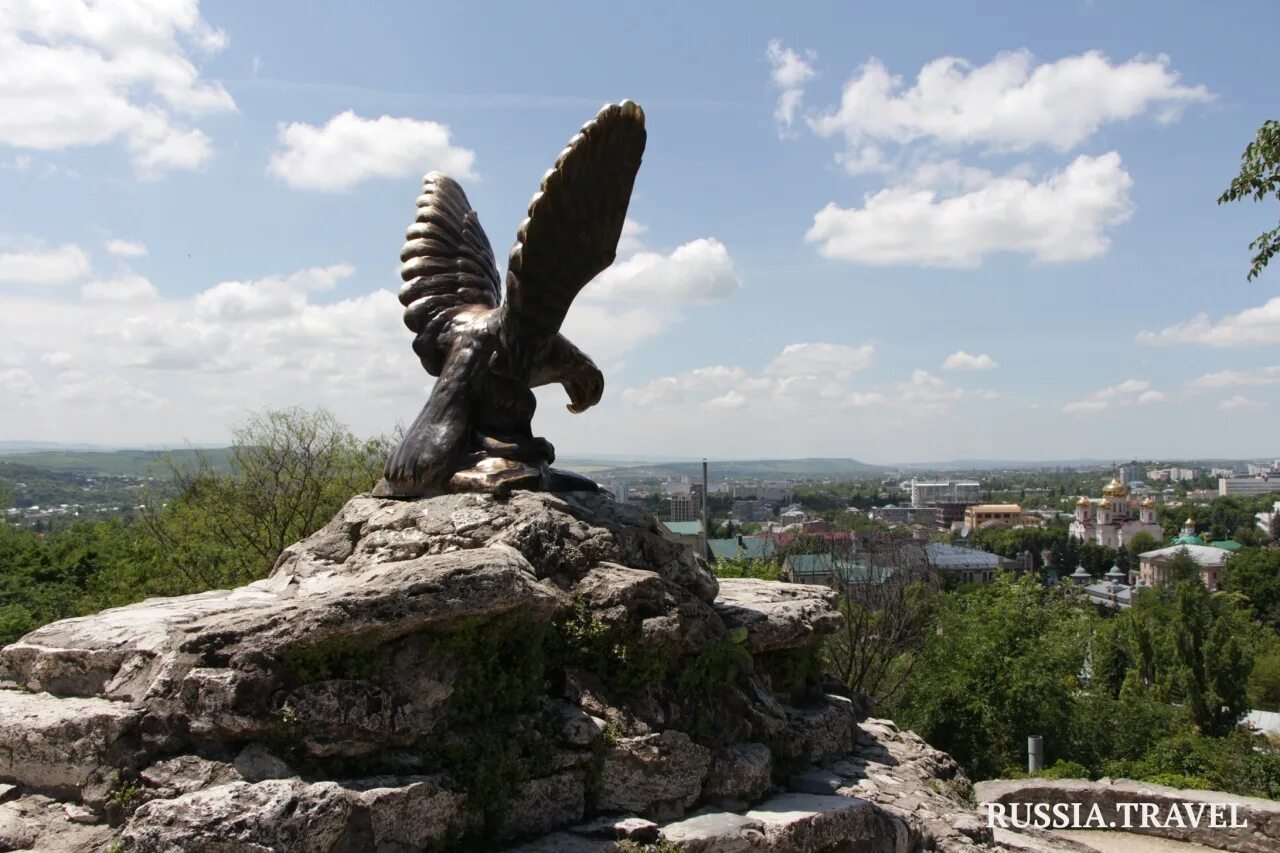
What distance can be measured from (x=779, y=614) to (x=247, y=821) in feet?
14.3

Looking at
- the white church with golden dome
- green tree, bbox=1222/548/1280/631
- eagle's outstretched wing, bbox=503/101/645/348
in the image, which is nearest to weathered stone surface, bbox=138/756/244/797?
eagle's outstretched wing, bbox=503/101/645/348

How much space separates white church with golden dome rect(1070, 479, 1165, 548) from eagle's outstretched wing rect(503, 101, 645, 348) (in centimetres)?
11459

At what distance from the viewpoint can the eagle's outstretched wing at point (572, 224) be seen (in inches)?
269

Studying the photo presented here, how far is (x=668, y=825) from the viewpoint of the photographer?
583 centimetres

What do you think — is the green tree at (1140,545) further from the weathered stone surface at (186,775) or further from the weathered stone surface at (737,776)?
the weathered stone surface at (186,775)

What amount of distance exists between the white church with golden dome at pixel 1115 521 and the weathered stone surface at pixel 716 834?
378ft

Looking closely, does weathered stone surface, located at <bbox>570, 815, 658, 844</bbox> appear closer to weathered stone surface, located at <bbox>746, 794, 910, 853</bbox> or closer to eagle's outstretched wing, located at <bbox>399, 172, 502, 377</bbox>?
weathered stone surface, located at <bbox>746, 794, 910, 853</bbox>

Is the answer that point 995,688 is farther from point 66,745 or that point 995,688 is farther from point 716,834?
point 66,745

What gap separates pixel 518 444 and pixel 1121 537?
121 meters

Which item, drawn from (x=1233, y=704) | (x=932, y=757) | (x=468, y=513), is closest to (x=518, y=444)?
(x=468, y=513)

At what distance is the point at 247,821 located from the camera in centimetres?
447

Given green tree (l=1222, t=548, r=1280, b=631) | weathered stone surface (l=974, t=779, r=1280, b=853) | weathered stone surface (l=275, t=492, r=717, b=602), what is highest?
weathered stone surface (l=275, t=492, r=717, b=602)

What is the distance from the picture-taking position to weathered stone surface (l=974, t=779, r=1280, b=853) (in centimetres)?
1125

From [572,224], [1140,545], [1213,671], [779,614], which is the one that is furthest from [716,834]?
[1140,545]
